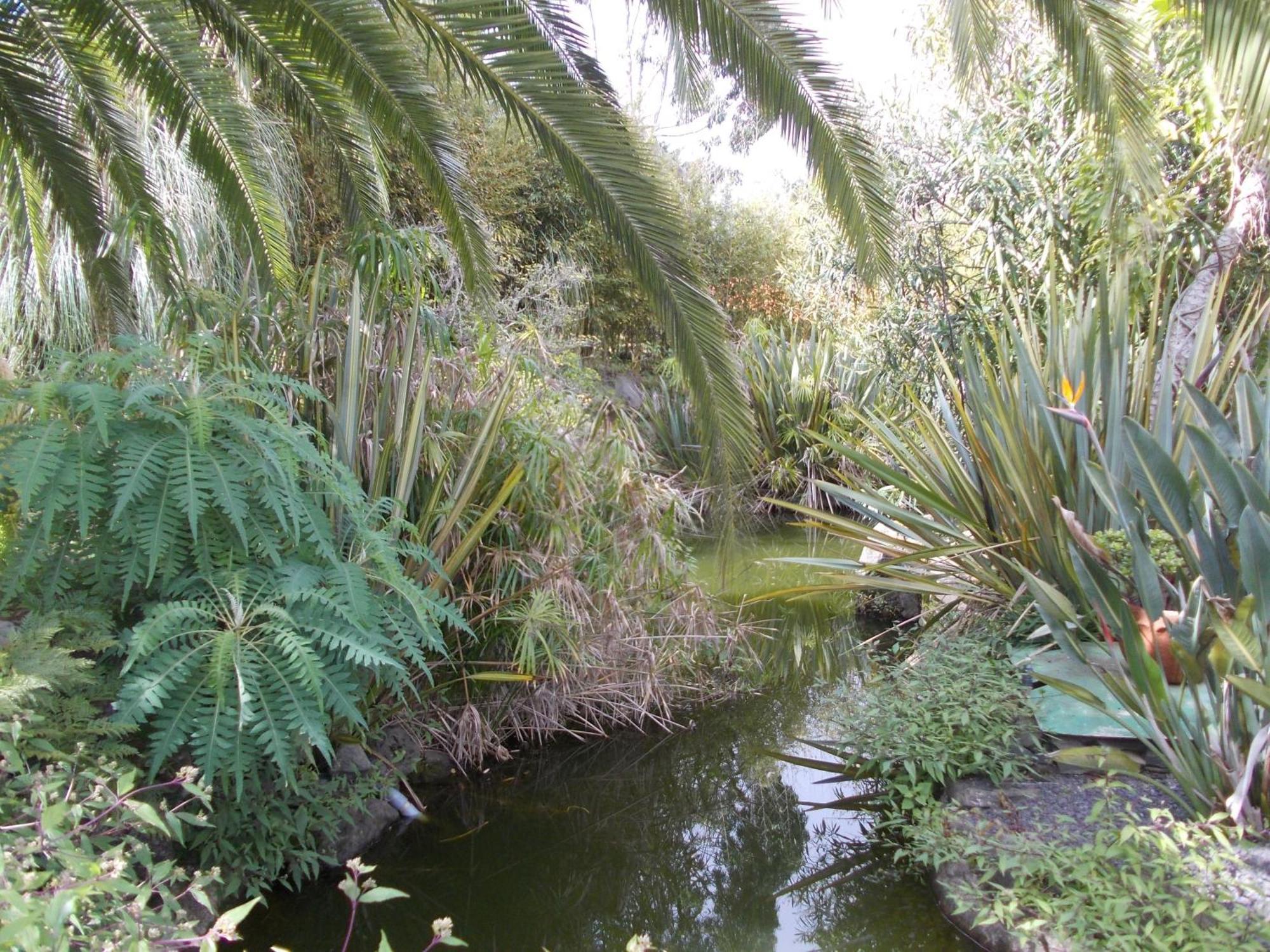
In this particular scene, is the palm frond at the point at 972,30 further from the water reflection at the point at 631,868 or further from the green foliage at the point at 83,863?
the green foliage at the point at 83,863

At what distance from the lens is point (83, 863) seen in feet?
4.64

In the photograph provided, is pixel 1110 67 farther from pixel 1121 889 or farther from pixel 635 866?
pixel 635 866

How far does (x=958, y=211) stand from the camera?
22.6ft

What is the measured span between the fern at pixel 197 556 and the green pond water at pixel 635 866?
0.72 metres

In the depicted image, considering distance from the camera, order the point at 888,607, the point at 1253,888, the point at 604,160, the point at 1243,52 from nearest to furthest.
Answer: the point at 1253,888 → the point at 1243,52 → the point at 604,160 → the point at 888,607

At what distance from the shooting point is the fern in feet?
7.42

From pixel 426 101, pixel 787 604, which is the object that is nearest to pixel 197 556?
pixel 426 101

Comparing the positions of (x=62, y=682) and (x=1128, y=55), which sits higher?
(x=1128, y=55)

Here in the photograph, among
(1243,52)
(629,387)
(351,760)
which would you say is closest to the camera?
(1243,52)

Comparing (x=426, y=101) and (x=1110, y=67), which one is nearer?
(x=1110, y=67)

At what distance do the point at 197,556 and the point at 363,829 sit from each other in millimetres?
1329

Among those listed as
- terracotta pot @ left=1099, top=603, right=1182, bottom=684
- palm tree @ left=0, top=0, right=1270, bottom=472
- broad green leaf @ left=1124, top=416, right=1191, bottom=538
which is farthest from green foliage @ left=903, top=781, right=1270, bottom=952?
palm tree @ left=0, top=0, right=1270, bottom=472

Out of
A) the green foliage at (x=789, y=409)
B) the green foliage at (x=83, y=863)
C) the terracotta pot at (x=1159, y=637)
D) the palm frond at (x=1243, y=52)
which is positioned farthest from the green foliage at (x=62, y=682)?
the green foliage at (x=789, y=409)

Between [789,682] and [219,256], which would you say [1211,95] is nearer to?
[789,682]
